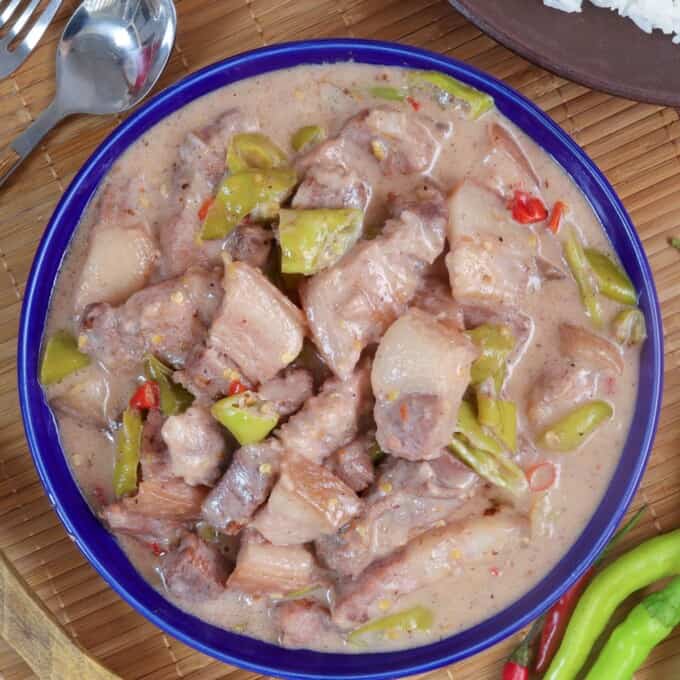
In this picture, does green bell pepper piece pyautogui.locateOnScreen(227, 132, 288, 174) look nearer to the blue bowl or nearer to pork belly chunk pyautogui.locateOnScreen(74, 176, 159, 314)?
the blue bowl

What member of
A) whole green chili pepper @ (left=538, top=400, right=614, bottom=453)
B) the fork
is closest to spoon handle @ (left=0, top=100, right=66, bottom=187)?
the fork

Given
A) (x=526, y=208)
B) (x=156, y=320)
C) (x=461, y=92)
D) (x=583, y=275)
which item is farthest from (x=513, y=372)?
(x=156, y=320)

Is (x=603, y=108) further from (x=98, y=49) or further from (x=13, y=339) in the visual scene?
(x=13, y=339)

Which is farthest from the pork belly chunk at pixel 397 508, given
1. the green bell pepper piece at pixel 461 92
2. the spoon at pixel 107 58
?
the spoon at pixel 107 58

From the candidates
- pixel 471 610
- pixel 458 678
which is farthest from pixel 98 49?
pixel 458 678

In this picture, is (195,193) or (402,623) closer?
(195,193)

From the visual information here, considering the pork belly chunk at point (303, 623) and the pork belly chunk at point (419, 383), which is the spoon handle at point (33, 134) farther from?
the pork belly chunk at point (303, 623)

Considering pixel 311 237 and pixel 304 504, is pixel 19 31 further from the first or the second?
pixel 304 504
